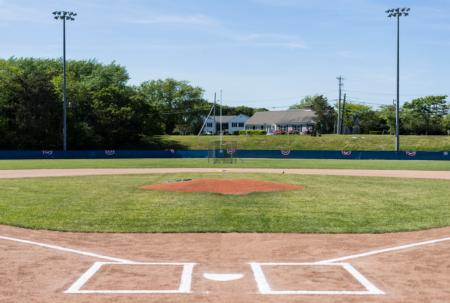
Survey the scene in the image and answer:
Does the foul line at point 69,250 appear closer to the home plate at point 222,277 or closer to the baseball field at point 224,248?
the baseball field at point 224,248

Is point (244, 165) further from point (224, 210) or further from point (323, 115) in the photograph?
point (323, 115)

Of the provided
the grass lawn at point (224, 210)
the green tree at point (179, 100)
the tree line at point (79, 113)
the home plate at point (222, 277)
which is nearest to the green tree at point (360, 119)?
the tree line at point (79, 113)

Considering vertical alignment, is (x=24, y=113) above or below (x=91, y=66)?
below

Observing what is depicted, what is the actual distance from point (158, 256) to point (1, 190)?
52.9ft

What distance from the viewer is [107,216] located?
15359 millimetres

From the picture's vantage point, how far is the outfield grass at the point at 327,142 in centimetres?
7388

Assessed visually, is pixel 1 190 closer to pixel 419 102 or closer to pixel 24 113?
pixel 24 113

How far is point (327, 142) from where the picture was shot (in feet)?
257

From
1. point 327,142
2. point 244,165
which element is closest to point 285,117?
point 327,142

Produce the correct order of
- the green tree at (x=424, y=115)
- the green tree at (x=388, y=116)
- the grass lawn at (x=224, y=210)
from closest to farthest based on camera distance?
the grass lawn at (x=224, y=210)
the green tree at (x=424, y=115)
the green tree at (x=388, y=116)

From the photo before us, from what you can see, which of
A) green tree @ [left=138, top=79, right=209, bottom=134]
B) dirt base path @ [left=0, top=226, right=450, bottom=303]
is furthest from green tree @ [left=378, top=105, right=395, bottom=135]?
dirt base path @ [left=0, top=226, right=450, bottom=303]

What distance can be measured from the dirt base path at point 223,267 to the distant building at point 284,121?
346ft

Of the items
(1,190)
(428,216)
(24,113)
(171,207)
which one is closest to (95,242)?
(171,207)

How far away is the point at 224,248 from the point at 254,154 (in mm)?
53376
